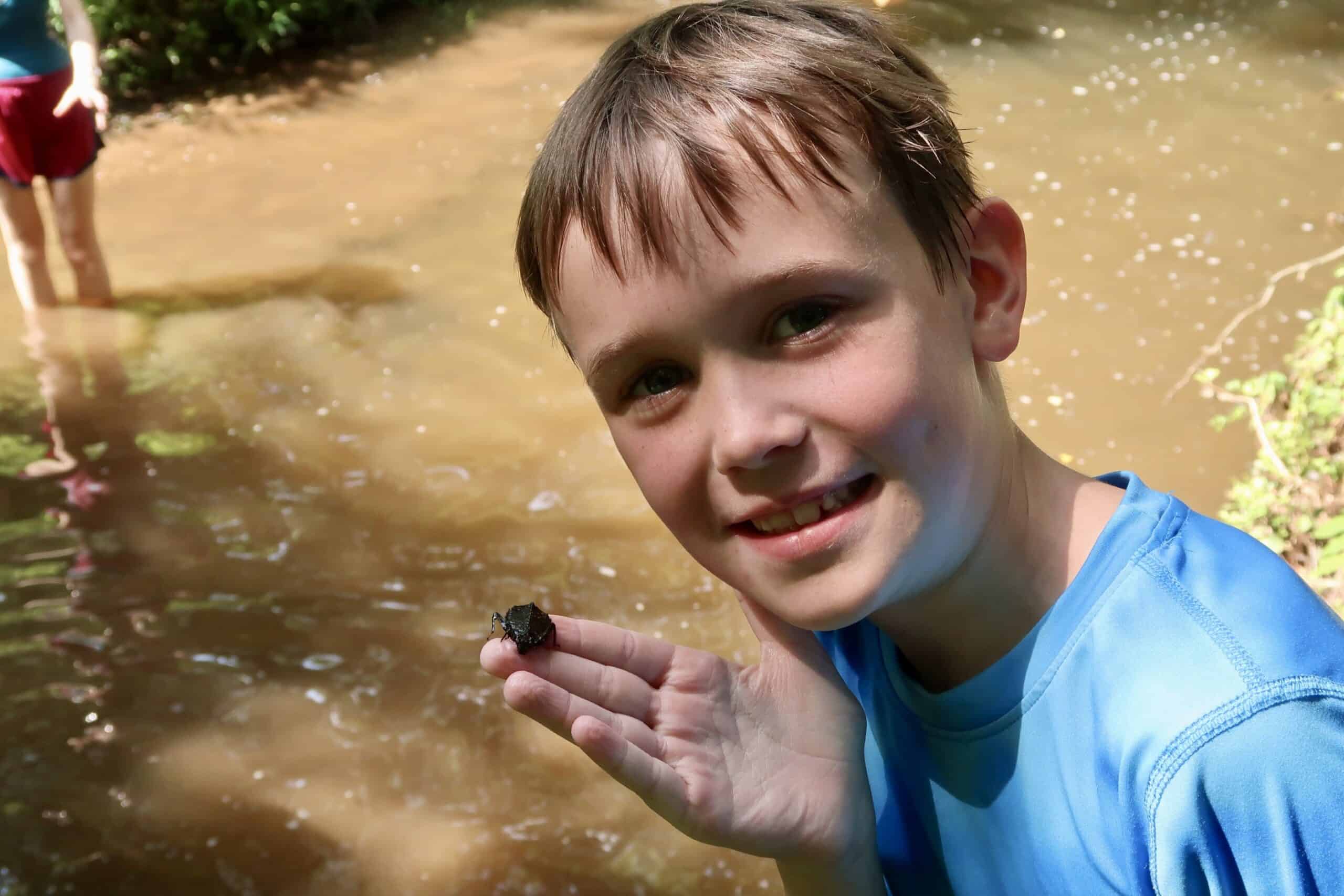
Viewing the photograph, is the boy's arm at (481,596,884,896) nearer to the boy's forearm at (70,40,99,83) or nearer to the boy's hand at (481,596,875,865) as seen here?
the boy's hand at (481,596,875,865)

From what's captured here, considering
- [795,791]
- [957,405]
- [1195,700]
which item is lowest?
[795,791]

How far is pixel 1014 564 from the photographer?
162cm

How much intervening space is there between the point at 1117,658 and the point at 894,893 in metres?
0.70

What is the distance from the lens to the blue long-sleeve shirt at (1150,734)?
1.27 meters

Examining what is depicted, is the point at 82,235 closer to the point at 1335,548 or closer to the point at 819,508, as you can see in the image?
the point at 819,508

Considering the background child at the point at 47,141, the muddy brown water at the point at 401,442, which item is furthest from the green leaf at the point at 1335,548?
the background child at the point at 47,141

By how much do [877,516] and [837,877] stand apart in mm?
618

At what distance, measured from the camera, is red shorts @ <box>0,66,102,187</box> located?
189 inches

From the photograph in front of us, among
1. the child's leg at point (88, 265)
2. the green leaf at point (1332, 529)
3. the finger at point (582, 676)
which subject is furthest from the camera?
the child's leg at point (88, 265)

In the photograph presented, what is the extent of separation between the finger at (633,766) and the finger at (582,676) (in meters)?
0.08

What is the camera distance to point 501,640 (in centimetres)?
156

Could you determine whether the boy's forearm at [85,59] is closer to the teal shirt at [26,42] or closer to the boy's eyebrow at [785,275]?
the teal shirt at [26,42]

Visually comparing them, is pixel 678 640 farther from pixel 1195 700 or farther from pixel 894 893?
pixel 1195 700

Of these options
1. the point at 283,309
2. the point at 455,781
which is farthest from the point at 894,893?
the point at 283,309
